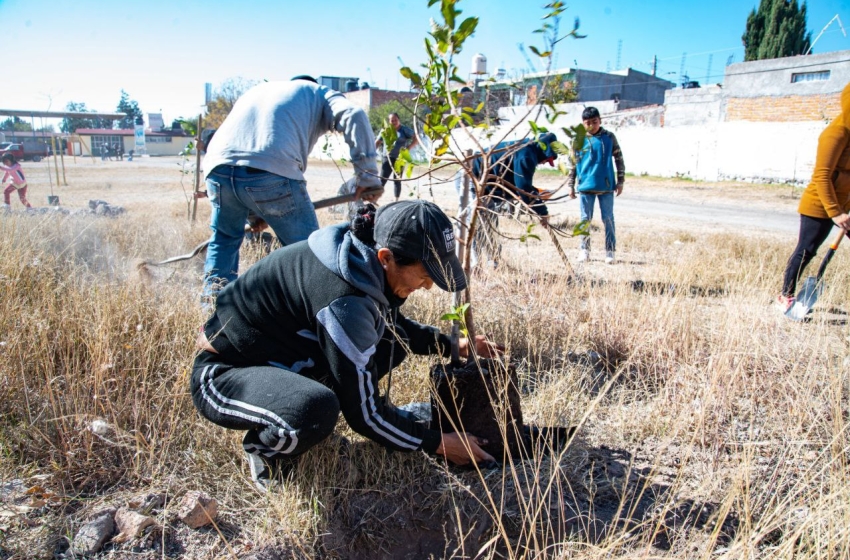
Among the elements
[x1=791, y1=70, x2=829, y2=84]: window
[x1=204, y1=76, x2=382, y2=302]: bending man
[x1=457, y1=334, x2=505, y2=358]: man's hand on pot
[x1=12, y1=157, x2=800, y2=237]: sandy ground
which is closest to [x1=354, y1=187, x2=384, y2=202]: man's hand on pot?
[x1=204, y1=76, x2=382, y2=302]: bending man

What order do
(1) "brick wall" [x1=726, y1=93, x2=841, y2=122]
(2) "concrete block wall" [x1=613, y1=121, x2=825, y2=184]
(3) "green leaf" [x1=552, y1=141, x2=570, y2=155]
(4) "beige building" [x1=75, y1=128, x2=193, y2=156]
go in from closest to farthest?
(3) "green leaf" [x1=552, y1=141, x2=570, y2=155]
(2) "concrete block wall" [x1=613, y1=121, x2=825, y2=184]
(1) "brick wall" [x1=726, y1=93, x2=841, y2=122]
(4) "beige building" [x1=75, y1=128, x2=193, y2=156]

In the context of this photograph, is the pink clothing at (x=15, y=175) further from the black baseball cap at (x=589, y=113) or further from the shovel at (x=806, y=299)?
the shovel at (x=806, y=299)

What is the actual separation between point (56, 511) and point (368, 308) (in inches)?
48.8

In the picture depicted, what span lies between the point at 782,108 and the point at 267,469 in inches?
940

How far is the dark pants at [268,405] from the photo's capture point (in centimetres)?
187

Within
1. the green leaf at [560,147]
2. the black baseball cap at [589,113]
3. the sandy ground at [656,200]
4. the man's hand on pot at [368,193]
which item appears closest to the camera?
the green leaf at [560,147]

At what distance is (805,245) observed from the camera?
162 inches

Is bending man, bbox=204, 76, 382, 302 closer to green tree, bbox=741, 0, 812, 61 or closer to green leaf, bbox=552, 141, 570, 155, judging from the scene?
green leaf, bbox=552, 141, 570, 155

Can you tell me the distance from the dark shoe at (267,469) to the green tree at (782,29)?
38.5 m

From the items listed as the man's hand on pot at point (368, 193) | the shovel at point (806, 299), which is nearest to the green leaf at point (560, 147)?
the man's hand on pot at point (368, 193)

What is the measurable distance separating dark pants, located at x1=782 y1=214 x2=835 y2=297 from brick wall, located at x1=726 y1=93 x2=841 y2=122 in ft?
60.1

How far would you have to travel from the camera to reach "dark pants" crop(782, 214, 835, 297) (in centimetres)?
405

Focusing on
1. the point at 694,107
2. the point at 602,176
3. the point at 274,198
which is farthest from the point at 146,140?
the point at 274,198

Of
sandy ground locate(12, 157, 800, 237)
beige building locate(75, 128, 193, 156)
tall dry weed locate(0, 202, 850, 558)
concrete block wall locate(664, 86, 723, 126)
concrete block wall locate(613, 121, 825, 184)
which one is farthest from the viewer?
beige building locate(75, 128, 193, 156)
